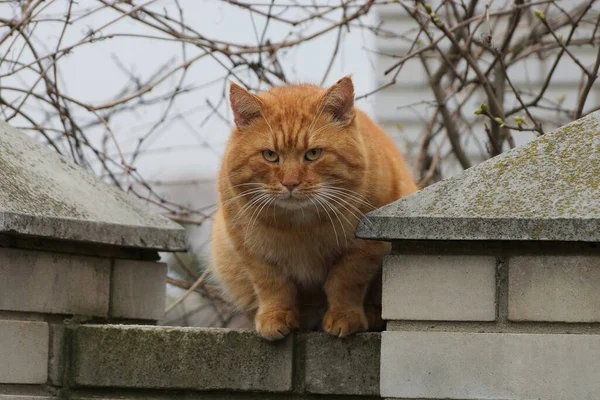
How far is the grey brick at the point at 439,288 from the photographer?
7.66ft

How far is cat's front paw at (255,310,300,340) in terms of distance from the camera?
2727 millimetres

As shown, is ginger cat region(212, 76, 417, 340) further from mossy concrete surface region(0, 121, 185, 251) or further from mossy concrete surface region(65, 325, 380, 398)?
mossy concrete surface region(0, 121, 185, 251)

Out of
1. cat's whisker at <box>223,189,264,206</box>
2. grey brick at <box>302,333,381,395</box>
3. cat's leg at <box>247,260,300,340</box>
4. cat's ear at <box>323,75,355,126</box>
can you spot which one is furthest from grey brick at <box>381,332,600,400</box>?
cat's ear at <box>323,75,355,126</box>

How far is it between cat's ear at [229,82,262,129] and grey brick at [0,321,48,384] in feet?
3.01

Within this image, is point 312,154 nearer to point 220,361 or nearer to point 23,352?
point 220,361

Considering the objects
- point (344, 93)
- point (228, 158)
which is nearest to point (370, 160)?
point (344, 93)

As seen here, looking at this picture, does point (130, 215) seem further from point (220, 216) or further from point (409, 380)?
point (409, 380)

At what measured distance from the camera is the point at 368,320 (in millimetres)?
3033

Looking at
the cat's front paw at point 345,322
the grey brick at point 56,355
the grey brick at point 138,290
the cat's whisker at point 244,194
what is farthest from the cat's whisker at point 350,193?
the grey brick at point 56,355

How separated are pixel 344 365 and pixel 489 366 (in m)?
0.47

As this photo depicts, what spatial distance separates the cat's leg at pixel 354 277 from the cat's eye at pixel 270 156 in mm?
374

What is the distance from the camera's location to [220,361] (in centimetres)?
270

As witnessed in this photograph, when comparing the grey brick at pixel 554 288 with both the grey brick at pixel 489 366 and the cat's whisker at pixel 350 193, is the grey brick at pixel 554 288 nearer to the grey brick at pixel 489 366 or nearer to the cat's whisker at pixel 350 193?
the grey brick at pixel 489 366

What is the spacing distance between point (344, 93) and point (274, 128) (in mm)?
247
